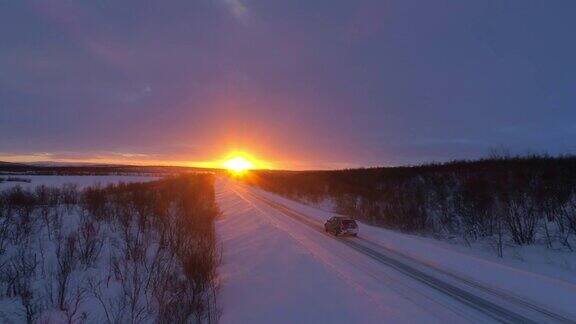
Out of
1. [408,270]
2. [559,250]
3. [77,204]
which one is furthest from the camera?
[77,204]

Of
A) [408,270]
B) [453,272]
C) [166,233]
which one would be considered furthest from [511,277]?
[166,233]

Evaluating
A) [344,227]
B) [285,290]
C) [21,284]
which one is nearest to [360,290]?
[285,290]

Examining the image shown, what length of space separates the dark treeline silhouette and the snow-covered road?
756cm

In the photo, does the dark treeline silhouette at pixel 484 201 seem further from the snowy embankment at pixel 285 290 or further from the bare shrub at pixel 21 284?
the bare shrub at pixel 21 284

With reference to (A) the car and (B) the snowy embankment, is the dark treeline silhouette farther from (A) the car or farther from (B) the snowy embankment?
(B) the snowy embankment

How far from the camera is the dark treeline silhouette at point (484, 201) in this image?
2433 centimetres

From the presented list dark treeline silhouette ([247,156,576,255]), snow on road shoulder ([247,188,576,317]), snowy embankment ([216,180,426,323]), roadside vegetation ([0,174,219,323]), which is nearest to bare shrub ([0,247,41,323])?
roadside vegetation ([0,174,219,323])

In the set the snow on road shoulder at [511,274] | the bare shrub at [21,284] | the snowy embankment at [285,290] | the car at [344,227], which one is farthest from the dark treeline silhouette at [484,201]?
the bare shrub at [21,284]

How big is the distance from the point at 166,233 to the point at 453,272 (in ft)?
48.3

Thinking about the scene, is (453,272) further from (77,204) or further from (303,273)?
(77,204)

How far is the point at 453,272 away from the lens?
15.8 metres

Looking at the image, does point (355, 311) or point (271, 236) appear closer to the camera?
point (355, 311)

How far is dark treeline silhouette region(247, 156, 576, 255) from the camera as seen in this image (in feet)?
79.8

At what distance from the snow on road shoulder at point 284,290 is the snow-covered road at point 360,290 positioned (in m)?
0.02
